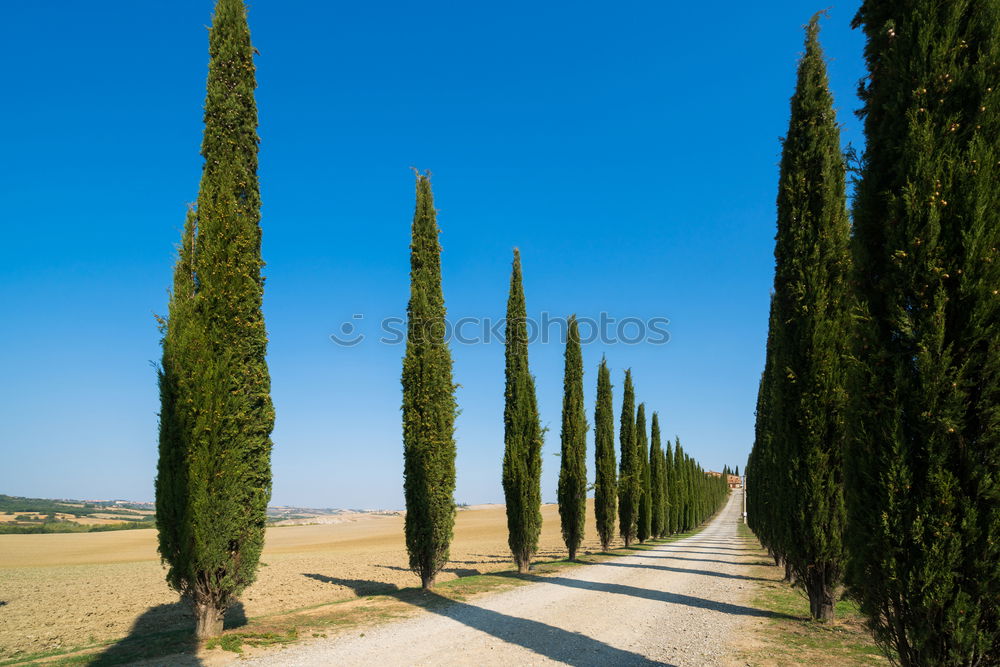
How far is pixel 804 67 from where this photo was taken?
11.3 meters

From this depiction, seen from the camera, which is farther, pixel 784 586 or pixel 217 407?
pixel 784 586

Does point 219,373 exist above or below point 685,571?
above

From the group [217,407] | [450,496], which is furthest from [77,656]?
[450,496]

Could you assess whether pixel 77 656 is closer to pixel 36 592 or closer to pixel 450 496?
pixel 450 496

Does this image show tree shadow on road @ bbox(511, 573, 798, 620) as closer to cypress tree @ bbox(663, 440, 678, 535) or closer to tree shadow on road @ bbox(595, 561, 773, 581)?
tree shadow on road @ bbox(595, 561, 773, 581)

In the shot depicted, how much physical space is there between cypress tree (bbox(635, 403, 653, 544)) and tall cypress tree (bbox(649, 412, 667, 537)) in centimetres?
91

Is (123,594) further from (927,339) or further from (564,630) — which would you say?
(927,339)

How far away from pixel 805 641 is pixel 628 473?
21.7 meters

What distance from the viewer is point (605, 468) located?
88.3ft

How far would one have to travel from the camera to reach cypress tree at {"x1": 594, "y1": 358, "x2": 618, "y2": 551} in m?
26.3

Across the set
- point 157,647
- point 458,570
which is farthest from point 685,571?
point 157,647

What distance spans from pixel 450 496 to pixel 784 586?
9306 mm

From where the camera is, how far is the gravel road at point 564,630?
7352mm

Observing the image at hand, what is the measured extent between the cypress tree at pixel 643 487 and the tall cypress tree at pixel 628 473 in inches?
17.5
